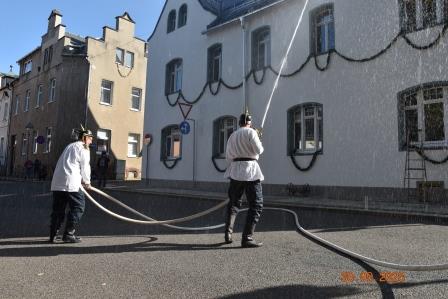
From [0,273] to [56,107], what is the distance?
28.7 metres

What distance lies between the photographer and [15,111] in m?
Result: 39.3

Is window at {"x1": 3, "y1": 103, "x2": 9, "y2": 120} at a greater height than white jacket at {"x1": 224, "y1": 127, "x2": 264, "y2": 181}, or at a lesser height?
greater

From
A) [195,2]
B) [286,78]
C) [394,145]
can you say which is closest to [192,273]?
[394,145]

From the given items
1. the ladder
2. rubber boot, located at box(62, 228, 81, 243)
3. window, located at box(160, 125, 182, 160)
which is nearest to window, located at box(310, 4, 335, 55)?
the ladder

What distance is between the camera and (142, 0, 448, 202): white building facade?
467 inches

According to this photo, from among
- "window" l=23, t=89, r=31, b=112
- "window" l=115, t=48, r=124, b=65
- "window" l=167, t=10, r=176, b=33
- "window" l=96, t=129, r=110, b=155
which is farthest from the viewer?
"window" l=23, t=89, r=31, b=112

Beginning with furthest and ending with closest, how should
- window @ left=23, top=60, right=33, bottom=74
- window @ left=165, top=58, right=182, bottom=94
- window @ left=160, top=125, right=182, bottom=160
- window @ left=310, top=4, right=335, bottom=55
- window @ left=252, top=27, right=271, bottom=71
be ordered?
window @ left=23, top=60, right=33, bottom=74 → window @ left=165, top=58, right=182, bottom=94 → window @ left=160, top=125, right=182, bottom=160 → window @ left=252, top=27, right=271, bottom=71 → window @ left=310, top=4, right=335, bottom=55

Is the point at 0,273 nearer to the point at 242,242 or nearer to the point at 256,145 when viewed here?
the point at 242,242

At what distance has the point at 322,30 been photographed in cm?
1484

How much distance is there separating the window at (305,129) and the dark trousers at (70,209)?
9794mm

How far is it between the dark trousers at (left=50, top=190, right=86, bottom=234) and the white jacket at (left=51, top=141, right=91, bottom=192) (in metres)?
0.12

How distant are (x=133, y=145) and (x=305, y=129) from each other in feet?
64.9

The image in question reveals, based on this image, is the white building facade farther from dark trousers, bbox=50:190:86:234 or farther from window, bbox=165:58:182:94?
dark trousers, bbox=50:190:86:234

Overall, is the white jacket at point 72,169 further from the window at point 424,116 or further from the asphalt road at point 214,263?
the window at point 424,116
